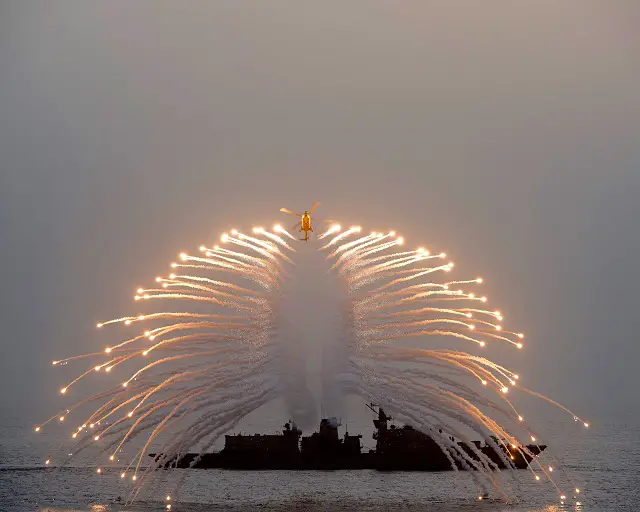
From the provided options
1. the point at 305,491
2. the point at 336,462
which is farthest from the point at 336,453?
the point at 305,491

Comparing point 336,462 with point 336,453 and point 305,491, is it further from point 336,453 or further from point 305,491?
point 305,491

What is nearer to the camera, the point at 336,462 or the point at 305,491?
the point at 305,491

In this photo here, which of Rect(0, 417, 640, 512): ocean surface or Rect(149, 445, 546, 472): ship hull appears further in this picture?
Rect(149, 445, 546, 472): ship hull

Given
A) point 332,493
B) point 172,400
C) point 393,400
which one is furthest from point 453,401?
point 332,493

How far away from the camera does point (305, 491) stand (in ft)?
179

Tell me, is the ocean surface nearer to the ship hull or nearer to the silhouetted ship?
the ship hull

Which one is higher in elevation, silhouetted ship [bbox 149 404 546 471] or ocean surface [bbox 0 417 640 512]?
silhouetted ship [bbox 149 404 546 471]

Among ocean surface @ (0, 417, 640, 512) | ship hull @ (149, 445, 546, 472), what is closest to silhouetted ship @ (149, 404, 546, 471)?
ship hull @ (149, 445, 546, 472)

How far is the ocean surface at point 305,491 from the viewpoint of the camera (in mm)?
47438

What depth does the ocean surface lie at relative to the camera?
1868 inches

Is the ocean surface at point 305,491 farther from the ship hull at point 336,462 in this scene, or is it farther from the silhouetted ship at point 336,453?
the silhouetted ship at point 336,453

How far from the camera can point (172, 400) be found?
36.6 metres

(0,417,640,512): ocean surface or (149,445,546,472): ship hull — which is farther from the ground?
(149,445,546,472): ship hull

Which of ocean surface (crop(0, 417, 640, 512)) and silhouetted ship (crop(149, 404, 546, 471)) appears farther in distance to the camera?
silhouetted ship (crop(149, 404, 546, 471))
